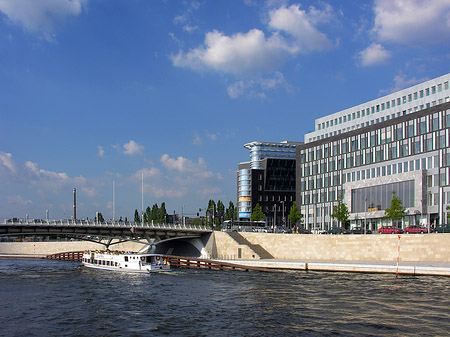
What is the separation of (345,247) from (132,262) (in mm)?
35749

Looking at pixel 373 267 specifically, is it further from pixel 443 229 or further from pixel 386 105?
pixel 386 105

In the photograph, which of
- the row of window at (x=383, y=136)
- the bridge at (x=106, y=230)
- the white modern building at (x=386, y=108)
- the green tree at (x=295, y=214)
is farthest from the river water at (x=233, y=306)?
the green tree at (x=295, y=214)

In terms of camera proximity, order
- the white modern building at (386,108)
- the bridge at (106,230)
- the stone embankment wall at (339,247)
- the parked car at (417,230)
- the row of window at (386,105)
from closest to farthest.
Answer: the stone embankment wall at (339,247)
the parked car at (417,230)
the bridge at (106,230)
the white modern building at (386,108)
the row of window at (386,105)

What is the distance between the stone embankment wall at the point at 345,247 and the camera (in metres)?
79.2

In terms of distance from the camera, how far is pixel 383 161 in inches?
4683

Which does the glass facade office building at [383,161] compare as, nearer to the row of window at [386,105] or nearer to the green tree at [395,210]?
the row of window at [386,105]

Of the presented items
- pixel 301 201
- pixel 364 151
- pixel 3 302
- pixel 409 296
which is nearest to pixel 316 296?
pixel 409 296

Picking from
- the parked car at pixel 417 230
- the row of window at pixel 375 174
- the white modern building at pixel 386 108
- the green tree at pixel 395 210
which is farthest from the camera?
the white modern building at pixel 386 108

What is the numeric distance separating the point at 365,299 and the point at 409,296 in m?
4.43

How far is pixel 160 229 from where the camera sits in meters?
112

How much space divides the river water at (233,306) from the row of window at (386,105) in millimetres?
65046

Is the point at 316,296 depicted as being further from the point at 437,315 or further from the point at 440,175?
the point at 440,175

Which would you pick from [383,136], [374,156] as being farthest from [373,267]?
[383,136]

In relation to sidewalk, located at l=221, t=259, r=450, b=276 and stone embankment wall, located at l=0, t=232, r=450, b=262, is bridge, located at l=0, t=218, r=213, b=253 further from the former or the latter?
sidewalk, located at l=221, t=259, r=450, b=276
